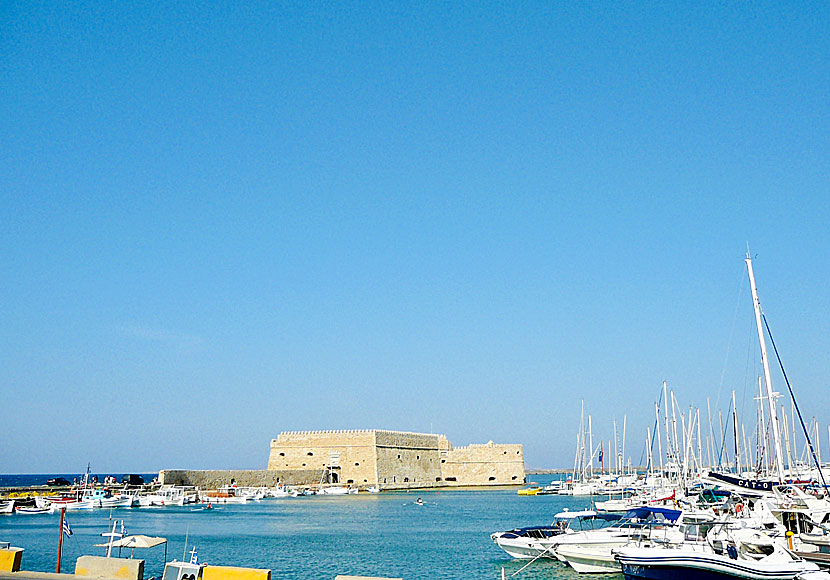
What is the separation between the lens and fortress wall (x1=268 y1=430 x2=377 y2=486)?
67.1m

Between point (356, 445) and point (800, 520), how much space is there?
51.0 metres

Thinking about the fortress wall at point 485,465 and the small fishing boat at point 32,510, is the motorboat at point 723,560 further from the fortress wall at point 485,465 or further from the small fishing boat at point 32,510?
the fortress wall at point 485,465

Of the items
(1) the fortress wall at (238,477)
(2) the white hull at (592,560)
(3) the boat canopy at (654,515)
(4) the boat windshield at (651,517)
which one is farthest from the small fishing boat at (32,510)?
(3) the boat canopy at (654,515)

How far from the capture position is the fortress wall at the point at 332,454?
67.1m

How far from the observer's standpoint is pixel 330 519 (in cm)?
4225

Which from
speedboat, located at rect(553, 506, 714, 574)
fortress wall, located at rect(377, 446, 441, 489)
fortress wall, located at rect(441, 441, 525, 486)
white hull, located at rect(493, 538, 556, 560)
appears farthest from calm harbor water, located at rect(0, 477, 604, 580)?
fortress wall, located at rect(441, 441, 525, 486)

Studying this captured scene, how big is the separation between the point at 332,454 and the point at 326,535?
3465cm

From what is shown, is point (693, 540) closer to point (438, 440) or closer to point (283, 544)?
point (283, 544)

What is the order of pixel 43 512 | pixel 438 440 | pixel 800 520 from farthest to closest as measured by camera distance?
pixel 438 440, pixel 43 512, pixel 800 520

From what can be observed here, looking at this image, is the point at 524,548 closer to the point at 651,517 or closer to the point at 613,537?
the point at 613,537

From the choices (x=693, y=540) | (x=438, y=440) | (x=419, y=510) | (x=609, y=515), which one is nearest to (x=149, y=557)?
(x=609, y=515)

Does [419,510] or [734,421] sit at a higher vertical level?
[734,421]

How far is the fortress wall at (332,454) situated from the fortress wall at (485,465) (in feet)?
41.2

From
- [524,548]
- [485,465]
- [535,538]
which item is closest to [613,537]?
[535,538]
